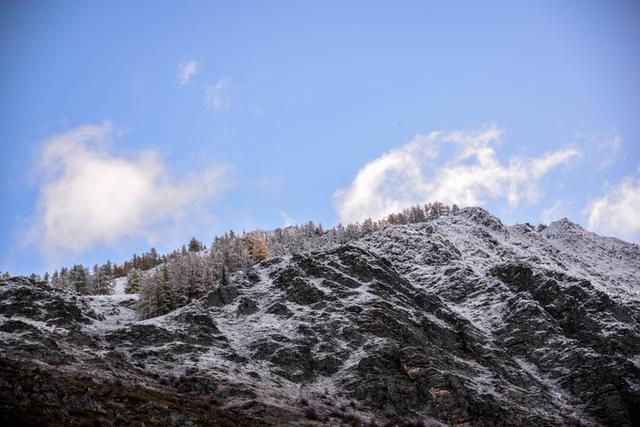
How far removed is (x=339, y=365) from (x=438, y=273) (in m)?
40.4

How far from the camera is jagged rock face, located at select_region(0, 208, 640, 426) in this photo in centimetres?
4784

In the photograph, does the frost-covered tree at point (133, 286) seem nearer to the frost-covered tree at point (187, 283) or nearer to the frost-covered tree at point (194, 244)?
the frost-covered tree at point (187, 283)

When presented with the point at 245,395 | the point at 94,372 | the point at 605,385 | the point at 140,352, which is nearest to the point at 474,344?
the point at 605,385

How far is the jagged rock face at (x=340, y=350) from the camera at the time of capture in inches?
1884

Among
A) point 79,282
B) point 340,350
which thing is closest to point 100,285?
point 79,282

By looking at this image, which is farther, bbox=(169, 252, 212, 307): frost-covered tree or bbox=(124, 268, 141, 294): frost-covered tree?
bbox=(124, 268, 141, 294): frost-covered tree

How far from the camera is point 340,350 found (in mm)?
68188

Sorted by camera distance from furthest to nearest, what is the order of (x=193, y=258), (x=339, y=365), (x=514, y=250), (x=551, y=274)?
(x=514, y=250)
(x=193, y=258)
(x=551, y=274)
(x=339, y=365)

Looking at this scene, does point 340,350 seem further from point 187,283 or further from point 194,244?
point 194,244

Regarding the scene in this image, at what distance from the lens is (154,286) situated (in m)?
84.2

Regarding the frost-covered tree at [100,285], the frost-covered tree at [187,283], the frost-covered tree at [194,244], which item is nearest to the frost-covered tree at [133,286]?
the frost-covered tree at [100,285]

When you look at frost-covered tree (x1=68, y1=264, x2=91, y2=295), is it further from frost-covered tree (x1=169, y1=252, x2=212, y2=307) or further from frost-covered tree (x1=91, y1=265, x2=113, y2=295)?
frost-covered tree (x1=169, y1=252, x2=212, y2=307)

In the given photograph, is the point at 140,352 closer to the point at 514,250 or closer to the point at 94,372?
the point at 94,372

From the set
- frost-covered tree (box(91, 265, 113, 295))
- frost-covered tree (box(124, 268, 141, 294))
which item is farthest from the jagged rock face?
frost-covered tree (box(91, 265, 113, 295))
